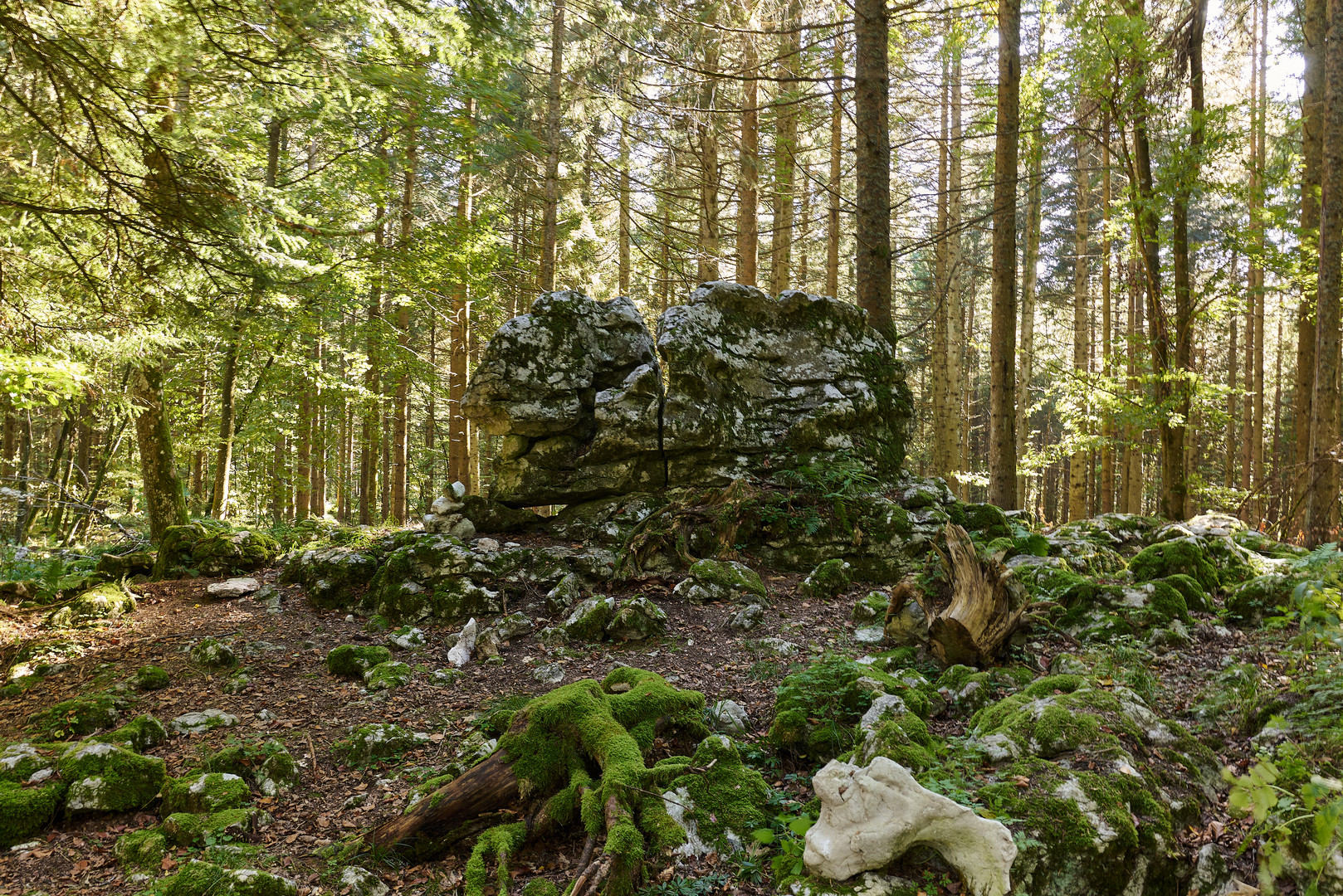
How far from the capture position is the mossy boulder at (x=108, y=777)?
368cm

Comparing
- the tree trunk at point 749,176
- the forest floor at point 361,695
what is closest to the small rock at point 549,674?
the forest floor at point 361,695

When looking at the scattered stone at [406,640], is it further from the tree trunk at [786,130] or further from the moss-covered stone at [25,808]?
the tree trunk at [786,130]

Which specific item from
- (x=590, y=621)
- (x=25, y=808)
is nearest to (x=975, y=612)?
(x=590, y=621)

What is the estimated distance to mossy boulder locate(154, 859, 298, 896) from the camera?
9.49 feet

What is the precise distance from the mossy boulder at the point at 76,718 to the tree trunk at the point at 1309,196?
478 inches

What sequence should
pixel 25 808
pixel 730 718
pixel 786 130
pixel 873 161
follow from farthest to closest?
1. pixel 786 130
2. pixel 873 161
3. pixel 730 718
4. pixel 25 808

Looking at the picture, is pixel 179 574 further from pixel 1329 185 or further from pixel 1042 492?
pixel 1042 492

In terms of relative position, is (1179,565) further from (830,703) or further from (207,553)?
(207,553)

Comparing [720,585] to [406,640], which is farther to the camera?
[720,585]

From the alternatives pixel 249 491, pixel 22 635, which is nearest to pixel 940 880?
pixel 22 635

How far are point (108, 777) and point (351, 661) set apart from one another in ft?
5.94

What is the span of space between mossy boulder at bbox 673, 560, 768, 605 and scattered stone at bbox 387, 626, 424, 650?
2.43 metres

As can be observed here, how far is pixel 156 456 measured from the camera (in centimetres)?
913

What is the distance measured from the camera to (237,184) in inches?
221
